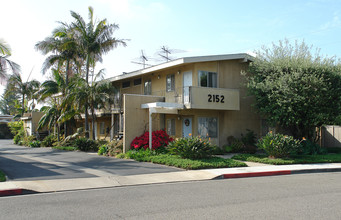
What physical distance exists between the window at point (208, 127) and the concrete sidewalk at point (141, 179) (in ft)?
20.1

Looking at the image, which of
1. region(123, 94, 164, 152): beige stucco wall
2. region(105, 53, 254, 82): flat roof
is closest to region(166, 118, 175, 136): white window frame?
region(123, 94, 164, 152): beige stucco wall

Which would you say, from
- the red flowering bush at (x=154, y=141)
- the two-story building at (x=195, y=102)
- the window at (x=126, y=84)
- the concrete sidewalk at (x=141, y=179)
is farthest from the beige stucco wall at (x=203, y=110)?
the concrete sidewalk at (x=141, y=179)

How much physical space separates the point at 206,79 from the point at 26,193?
1358 centimetres

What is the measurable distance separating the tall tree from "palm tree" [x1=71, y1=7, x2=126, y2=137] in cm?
1106

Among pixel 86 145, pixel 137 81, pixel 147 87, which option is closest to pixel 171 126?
pixel 147 87

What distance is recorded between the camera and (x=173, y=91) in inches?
826

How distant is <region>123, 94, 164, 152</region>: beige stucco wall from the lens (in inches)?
723

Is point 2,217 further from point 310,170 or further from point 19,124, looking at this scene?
point 19,124

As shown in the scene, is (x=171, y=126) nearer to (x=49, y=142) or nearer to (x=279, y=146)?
(x=279, y=146)

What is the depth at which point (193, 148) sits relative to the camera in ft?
49.0

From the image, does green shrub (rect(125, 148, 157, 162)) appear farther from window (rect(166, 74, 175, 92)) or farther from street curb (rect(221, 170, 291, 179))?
window (rect(166, 74, 175, 92))

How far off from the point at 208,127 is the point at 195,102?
9.20 feet

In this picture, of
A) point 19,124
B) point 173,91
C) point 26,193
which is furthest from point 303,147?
point 19,124

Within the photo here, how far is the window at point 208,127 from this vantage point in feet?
66.5
